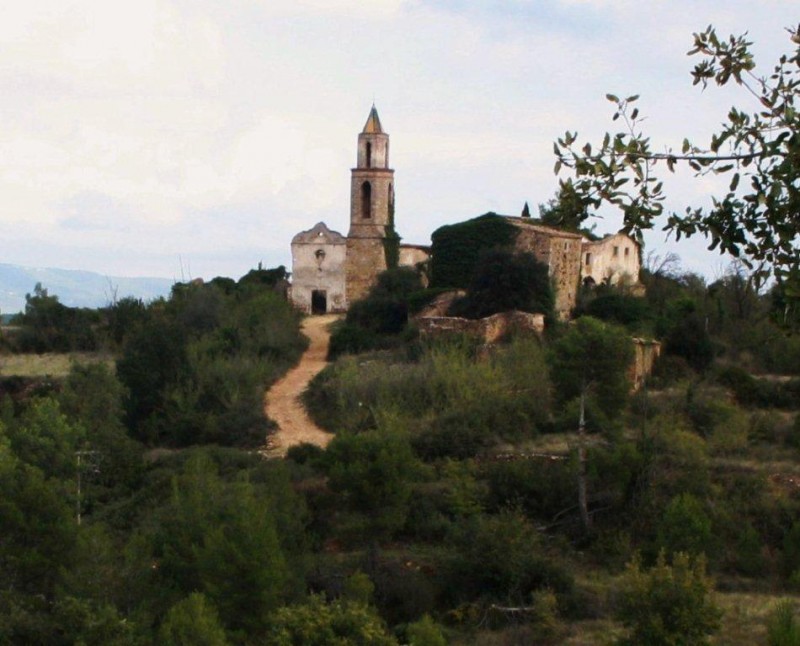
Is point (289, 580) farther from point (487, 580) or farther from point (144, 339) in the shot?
point (144, 339)

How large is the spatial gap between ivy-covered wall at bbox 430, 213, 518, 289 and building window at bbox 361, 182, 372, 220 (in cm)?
577

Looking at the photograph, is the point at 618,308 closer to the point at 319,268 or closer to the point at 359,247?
the point at 359,247

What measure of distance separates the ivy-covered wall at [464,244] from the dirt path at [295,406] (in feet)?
11.7

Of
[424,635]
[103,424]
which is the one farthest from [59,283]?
[424,635]

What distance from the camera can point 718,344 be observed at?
3123 cm

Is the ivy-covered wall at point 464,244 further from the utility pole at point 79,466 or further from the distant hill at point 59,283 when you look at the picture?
the distant hill at point 59,283

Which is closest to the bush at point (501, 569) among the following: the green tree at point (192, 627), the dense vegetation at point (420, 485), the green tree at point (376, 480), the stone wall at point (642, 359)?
the dense vegetation at point (420, 485)

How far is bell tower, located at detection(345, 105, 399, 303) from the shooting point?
41.0 metres

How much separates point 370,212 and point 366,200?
1.40ft

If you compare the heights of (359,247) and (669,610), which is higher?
(359,247)

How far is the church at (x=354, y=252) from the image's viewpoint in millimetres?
41031

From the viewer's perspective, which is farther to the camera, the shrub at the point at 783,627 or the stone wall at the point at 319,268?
the stone wall at the point at 319,268

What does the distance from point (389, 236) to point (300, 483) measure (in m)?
17.6

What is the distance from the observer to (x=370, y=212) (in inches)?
1636
